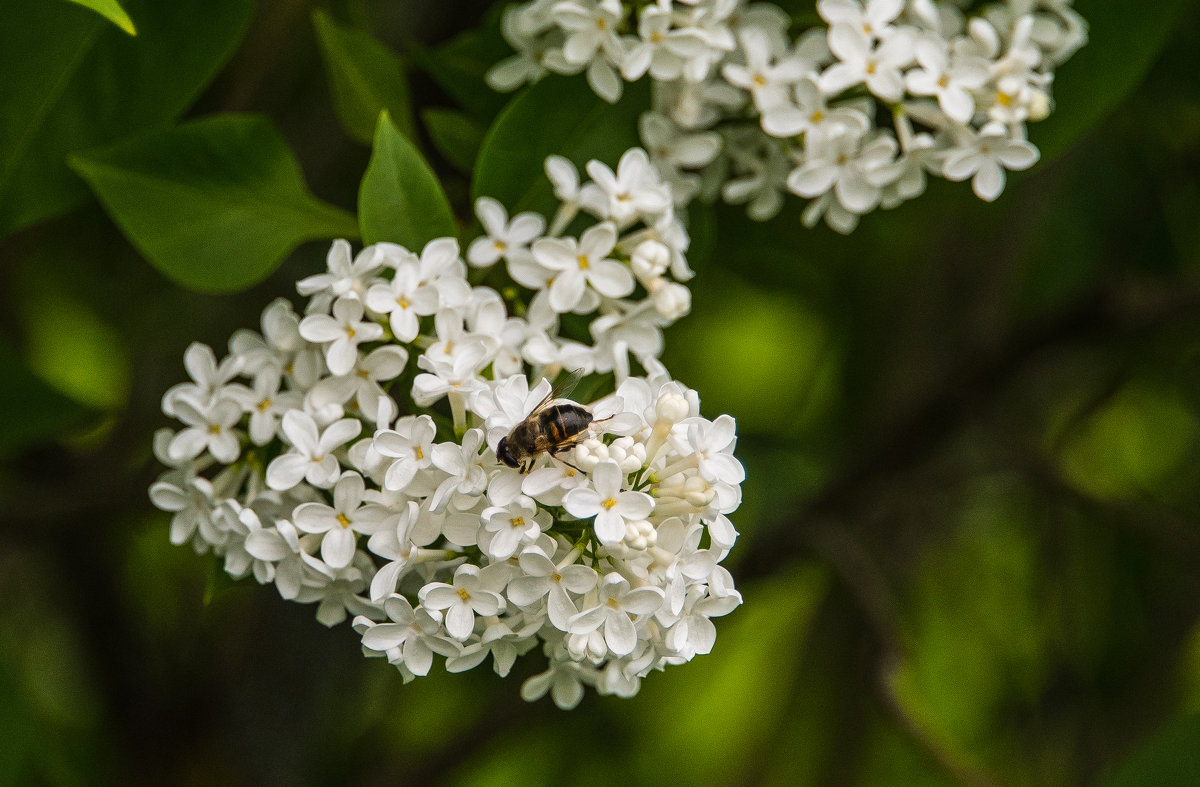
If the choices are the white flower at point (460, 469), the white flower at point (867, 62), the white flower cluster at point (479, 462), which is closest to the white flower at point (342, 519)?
the white flower cluster at point (479, 462)

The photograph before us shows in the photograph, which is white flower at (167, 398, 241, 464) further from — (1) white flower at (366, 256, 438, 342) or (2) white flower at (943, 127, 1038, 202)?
(2) white flower at (943, 127, 1038, 202)

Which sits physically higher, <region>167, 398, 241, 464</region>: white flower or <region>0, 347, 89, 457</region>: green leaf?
<region>167, 398, 241, 464</region>: white flower

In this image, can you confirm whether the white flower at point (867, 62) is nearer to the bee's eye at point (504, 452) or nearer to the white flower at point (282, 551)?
the bee's eye at point (504, 452)

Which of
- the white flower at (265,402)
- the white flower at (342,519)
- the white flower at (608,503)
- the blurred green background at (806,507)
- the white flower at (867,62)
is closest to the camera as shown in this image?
the white flower at (608,503)

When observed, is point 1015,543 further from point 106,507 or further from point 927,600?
point 106,507

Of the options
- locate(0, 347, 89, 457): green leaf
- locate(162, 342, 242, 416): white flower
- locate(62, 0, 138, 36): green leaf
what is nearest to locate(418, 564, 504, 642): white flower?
locate(162, 342, 242, 416): white flower
